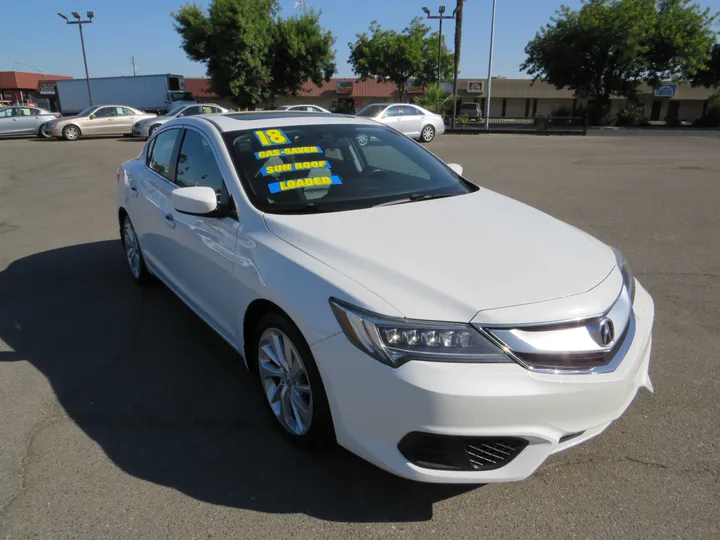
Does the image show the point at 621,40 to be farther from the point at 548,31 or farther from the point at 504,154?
the point at 504,154

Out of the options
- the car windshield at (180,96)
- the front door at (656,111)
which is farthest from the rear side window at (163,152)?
the front door at (656,111)

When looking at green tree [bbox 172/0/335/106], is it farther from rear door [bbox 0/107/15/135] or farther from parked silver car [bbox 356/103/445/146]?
parked silver car [bbox 356/103/445/146]

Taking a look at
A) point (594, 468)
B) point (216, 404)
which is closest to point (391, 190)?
point (216, 404)

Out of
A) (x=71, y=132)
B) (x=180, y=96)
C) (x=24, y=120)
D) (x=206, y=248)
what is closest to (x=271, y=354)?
(x=206, y=248)

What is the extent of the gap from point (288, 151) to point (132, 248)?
257 cm

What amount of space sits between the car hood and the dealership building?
5235cm

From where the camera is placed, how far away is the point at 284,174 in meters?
3.29

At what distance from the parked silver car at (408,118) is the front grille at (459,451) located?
19.7 metres

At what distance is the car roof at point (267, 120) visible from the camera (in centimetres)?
370

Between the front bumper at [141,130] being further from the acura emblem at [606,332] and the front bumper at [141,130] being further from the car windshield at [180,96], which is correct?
the acura emblem at [606,332]

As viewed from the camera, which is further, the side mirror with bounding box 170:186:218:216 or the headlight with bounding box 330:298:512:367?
the side mirror with bounding box 170:186:218:216

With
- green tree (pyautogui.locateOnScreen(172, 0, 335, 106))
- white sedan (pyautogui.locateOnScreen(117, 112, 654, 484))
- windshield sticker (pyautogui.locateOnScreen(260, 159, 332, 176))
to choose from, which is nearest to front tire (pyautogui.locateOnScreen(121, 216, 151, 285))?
white sedan (pyautogui.locateOnScreen(117, 112, 654, 484))

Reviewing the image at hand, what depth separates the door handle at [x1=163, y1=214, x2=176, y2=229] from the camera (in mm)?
3871

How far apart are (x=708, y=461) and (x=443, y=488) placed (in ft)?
4.37
